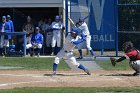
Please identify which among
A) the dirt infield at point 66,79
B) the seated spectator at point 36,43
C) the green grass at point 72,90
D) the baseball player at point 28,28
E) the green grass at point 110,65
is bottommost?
the green grass at point 72,90

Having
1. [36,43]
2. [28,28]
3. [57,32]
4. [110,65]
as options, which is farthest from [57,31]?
[110,65]

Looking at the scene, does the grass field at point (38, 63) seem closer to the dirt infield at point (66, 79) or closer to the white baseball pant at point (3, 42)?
the white baseball pant at point (3, 42)

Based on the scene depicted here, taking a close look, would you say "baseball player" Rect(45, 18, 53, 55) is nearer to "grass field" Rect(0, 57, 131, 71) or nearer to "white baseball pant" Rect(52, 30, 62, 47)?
"white baseball pant" Rect(52, 30, 62, 47)

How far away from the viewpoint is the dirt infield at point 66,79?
46.9 feet

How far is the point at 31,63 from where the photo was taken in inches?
802

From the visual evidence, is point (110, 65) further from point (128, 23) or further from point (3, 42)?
point (3, 42)

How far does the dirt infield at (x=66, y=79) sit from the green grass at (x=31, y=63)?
1.52m

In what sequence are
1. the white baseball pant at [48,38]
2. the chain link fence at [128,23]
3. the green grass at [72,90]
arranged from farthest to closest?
the white baseball pant at [48,38], the chain link fence at [128,23], the green grass at [72,90]

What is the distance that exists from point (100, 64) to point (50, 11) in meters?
6.73

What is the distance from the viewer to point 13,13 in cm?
2597

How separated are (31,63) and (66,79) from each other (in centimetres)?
519

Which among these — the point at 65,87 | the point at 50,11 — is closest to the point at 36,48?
the point at 50,11

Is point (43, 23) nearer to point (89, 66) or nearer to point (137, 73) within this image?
point (89, 66)

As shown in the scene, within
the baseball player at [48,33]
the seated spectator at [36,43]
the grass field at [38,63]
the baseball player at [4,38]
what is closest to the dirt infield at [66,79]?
the grass field at [38,63]
